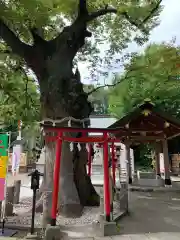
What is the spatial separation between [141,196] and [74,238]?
654 cm

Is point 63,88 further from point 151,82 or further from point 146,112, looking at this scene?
point 151,82

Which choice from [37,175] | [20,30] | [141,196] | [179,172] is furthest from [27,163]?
[37,175]

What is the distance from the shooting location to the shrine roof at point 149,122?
11.9 m

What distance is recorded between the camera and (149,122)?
12883 millimetres

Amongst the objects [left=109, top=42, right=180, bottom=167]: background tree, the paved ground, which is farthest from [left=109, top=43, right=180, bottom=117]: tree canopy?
the paved ground

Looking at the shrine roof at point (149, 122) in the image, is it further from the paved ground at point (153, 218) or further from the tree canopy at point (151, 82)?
the paved ground at point (153, 218)

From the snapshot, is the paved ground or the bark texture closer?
the paved ground

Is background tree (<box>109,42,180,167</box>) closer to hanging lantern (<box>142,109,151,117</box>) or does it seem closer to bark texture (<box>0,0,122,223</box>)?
hanging lantern (<box>142,109,151,117</box>)

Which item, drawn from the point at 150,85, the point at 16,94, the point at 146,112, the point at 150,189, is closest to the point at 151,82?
the point at 146,112

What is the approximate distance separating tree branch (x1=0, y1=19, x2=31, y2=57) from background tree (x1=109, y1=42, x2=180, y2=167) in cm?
449

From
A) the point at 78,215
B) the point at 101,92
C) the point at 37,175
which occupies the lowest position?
the point at 78,215

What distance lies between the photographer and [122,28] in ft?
38.2

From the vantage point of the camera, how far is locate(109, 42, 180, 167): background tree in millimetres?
9391

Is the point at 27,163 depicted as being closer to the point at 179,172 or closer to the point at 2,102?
the point at 2,102
